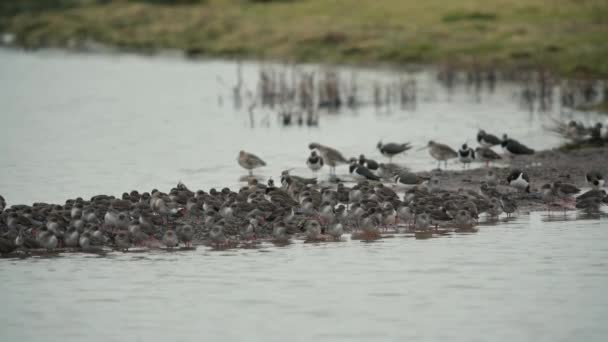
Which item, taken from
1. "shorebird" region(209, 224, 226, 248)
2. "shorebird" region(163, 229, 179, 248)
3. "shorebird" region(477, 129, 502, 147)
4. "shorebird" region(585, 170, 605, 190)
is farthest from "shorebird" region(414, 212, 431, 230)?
"shorebird" region(477, 129, 502, 147)

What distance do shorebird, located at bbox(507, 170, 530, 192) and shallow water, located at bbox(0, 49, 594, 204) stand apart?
16.6ft

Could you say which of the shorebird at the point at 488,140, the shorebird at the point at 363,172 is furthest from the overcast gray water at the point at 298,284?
the shorebird at the point at 363,172

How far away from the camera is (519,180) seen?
70.5ft

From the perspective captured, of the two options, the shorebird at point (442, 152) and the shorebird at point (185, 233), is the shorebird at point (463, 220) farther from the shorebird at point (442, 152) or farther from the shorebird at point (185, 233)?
the shorebird at point (442, 152)

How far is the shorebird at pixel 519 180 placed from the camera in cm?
2147

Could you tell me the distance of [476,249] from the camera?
689 inches

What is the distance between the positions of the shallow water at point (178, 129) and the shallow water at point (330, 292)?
23.5 ft

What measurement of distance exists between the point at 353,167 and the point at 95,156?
32.0ft

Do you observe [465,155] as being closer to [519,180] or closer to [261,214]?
[519,180]

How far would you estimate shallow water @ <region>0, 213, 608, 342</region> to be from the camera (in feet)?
43.1

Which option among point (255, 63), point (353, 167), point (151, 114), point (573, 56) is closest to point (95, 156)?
point (353, 167)

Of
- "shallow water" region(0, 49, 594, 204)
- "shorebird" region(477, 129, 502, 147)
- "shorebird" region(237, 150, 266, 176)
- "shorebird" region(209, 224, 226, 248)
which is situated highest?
"shorebird" region(209, 224, 226, 248)

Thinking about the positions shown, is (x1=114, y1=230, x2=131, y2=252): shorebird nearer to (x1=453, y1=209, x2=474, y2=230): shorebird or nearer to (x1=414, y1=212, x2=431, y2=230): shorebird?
(x1=414, y1=212, x2=431, y2=230): shorebird

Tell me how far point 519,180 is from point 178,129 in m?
18.2
